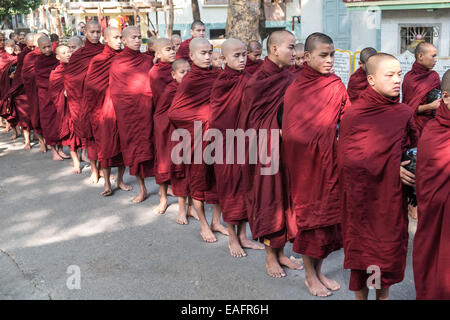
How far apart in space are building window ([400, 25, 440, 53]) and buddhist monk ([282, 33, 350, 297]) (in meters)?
9.81

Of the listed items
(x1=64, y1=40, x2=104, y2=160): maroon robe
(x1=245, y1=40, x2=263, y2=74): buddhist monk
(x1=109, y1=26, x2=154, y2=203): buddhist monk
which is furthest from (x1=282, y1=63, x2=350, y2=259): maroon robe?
(x1=64, y1=40, x2=104, y2=160): maroon robe

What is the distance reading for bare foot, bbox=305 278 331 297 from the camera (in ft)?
12.8

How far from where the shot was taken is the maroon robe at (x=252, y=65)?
5.91 m

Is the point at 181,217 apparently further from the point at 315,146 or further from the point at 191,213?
the point at 315,146

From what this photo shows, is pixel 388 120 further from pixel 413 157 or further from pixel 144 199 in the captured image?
pixel 144 199

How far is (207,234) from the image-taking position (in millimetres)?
5148

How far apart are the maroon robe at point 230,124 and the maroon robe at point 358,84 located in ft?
4.56

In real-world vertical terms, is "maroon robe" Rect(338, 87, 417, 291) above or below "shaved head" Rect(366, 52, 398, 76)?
below

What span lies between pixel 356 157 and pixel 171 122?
8.30ft

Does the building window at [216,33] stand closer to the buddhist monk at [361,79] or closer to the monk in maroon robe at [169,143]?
the monk in maroon robe at [169,143]

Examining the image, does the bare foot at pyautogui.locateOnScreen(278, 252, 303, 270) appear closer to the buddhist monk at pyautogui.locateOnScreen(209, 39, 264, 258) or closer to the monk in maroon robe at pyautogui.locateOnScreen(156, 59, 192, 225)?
the buddhist monk at pyautogui.locateOnScreen(209, 39, 264, 258)

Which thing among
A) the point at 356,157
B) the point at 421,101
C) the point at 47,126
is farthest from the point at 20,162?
the point at 356,157

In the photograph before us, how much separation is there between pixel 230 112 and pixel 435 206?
7.08 ft

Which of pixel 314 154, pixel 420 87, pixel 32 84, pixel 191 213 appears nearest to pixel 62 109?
pixel 32 84
